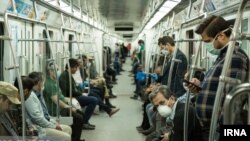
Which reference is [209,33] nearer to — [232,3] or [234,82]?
[234,82]

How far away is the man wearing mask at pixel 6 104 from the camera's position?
2895 millimetres

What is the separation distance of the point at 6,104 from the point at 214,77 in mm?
1646

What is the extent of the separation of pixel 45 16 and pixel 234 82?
177 inches

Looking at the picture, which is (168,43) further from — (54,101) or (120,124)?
(120,124)

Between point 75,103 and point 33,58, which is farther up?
point 33,58

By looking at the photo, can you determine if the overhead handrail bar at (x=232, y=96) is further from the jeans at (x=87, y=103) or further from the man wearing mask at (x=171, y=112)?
the jeans at (x=87, y=103)

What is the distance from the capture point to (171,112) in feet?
12.5

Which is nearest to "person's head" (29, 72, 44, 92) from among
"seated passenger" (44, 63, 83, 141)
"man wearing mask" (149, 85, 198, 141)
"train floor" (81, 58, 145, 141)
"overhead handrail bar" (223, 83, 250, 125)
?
"seated passenger" (44, 63, 83, 141)

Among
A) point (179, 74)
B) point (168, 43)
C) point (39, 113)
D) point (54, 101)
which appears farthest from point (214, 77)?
point (54, 101)

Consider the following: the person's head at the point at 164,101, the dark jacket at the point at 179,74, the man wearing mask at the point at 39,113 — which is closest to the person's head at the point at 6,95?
the man wearing mask at the point at 39,113

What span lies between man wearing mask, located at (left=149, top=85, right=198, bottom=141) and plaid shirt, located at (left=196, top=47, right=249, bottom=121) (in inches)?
26.8

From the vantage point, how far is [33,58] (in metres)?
5.00

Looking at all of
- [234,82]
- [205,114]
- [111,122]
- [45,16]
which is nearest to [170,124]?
[205,114]

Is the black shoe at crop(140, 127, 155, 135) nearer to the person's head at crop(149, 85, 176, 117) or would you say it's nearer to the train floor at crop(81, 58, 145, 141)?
the train floor at crop(81, 58, 145, 141)
